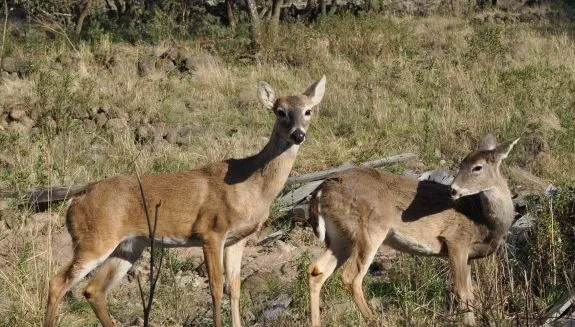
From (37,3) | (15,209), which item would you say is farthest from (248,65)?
(15,209)

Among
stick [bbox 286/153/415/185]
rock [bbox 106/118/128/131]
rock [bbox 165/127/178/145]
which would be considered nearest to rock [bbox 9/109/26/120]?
rock [bbox 106/118/128/131]

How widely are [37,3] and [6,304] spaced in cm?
1512

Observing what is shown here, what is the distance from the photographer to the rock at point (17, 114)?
13.1 meters

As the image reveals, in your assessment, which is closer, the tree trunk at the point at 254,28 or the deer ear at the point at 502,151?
the deer ear at the point at 502,151

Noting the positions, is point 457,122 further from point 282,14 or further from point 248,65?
point 282,14

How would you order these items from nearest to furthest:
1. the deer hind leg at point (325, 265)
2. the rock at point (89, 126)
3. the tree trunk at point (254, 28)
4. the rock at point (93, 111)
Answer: the deer hind leg at point (325, 265), the rock at point (89, 126), the rock at point (93, 111), the tree trunk at point (254, 28)

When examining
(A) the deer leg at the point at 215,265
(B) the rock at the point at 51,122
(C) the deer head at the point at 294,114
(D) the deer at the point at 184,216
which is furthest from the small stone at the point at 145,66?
(A) the deer leg at the point at 215,265

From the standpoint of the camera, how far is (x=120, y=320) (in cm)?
787

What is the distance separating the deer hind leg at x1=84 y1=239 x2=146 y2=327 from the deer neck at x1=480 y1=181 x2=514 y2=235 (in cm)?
286

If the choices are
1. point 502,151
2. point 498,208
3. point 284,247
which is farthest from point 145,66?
point 498,208

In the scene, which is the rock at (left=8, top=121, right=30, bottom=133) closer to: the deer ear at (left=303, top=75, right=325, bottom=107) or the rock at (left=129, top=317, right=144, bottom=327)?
A: the rock at (left=129, top=317, right=144, bottom=327)

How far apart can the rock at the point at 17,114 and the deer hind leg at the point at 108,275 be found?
19.9ft

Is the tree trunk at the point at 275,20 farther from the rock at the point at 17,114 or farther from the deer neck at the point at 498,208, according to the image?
the deer neck at the point at 498,208

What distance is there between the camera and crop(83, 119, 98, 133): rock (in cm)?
1287
